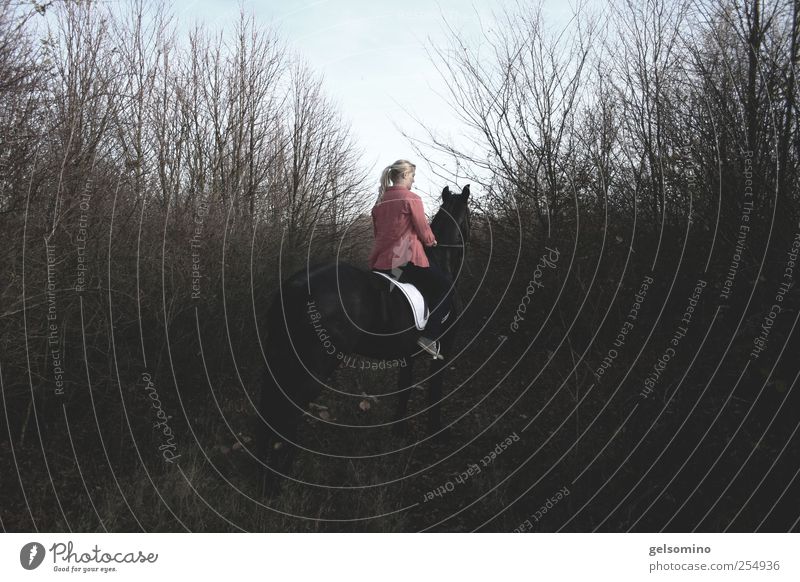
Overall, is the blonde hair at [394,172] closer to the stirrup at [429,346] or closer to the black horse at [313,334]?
the black horse at [313,334]

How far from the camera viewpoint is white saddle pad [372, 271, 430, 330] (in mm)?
6211

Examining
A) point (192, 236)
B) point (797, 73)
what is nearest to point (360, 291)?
point (192, 236)

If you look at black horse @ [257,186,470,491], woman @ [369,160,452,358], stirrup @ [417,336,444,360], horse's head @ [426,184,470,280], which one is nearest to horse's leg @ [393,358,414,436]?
stirrup @ [417,336,444,360]

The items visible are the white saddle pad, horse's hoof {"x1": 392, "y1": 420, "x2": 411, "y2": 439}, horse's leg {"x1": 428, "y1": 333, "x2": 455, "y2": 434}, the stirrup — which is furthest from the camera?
horse's leg {"x1": 428, "y1": 333, "x2": 455, "y2": 434}

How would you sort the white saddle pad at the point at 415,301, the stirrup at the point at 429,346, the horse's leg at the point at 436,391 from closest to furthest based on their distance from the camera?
the white saddle pad at the point at 415,301, the stirrup at the point at 429,346, the horse's leg at the point at 436,391

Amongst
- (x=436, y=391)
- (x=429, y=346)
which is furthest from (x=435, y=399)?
(x=429, y=346)

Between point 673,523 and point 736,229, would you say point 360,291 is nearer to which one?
point 673,523

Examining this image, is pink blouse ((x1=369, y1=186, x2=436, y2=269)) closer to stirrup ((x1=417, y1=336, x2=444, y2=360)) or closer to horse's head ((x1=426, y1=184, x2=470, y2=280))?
horse's head ((x1=426, y1=184, x2=470, y2=280))

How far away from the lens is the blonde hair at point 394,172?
627 cm

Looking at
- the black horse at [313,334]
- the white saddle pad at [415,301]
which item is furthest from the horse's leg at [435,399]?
the black horse at [313,334]

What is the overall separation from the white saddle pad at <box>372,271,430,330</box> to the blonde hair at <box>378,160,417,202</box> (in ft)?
3.47

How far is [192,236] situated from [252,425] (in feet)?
10.0

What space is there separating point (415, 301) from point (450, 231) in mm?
1383

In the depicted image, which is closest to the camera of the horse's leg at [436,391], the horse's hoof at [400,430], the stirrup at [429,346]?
the stirrup at [429,346]
